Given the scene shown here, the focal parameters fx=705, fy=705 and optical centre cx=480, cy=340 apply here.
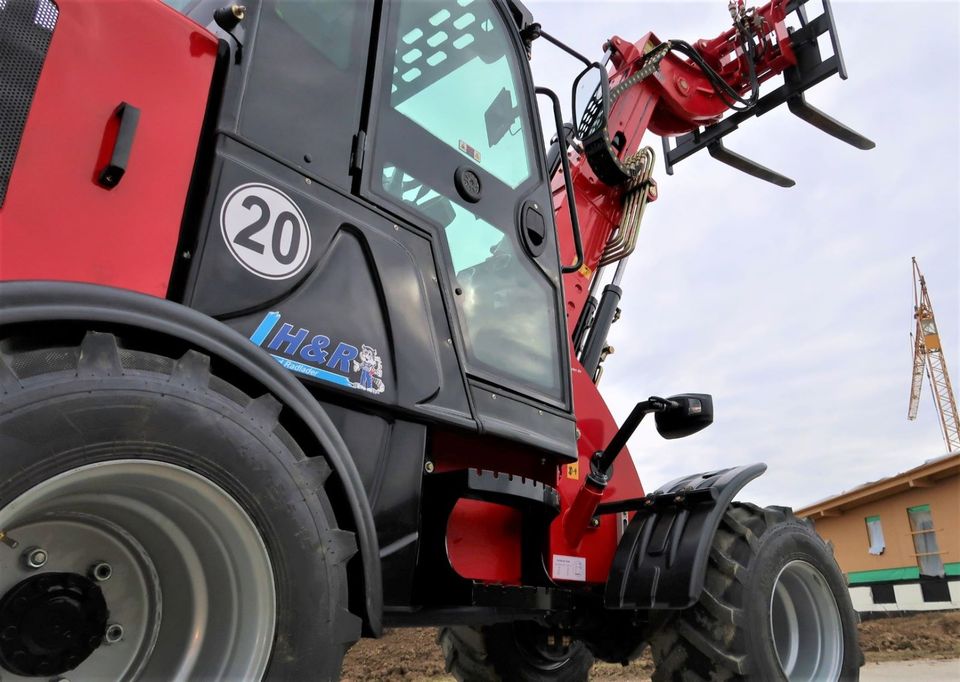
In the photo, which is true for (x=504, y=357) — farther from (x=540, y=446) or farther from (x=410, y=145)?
(x=410, y=145)

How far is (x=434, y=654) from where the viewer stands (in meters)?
6.88

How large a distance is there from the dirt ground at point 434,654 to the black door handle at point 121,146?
15.5 ft

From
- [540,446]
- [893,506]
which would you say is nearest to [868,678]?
[540,446]

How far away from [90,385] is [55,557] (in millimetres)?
389

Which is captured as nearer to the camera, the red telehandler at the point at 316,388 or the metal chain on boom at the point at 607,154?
the red telehandler at the point at 316,388

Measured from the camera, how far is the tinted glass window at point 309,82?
1966 millimetres

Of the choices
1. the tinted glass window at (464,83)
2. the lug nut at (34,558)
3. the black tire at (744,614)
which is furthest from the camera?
the black tire at (744,614)

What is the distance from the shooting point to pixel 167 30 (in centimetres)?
178

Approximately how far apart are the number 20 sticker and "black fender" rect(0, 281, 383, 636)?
310 mm

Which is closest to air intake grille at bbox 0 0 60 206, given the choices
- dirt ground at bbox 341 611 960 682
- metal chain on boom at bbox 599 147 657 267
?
metal chain on boom at bbox 599 147 657 267

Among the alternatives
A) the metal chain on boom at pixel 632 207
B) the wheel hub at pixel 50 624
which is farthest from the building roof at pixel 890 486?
the wheel hub at pixel 50 624

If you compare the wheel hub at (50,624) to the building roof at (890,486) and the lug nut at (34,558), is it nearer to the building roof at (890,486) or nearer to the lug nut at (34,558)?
the lug nut at (34,558)

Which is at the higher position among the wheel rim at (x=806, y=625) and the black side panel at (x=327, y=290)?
the black side panel at (x=327, y=290)

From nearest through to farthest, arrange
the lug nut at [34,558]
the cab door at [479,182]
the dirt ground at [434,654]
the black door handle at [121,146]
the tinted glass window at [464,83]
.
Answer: the lug nut at [34,558]
the black door handle at [121,146]
the cab door at [479,182]
the tinted glass window at [464,83]
the dirt ground at [434,654]
